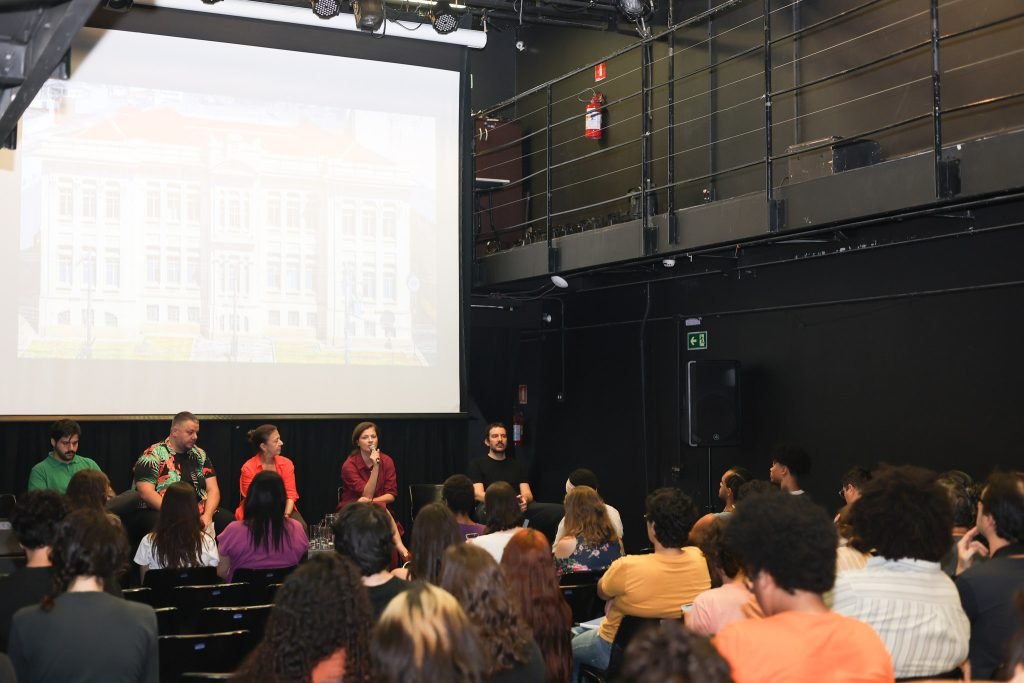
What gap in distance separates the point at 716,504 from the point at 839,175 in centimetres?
339

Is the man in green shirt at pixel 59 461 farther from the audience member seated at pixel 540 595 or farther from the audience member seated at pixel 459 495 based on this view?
the audience member seated at pixel 540 595

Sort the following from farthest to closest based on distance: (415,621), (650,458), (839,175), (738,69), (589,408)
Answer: (589,408)
(650,458)
(738,69)
(839,175)
(415,621)

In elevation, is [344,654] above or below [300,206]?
below

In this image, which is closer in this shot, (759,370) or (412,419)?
(759,370)

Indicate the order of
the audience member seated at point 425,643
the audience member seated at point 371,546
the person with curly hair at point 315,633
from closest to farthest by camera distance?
the audience member seated at point 425,643 < the person with curly hair at point 315,633 < the audience member seated at point 371,546

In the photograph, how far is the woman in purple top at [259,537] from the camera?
5.10 m

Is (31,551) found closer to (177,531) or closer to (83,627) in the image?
(83,627)

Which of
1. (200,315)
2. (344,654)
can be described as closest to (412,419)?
(200,315)

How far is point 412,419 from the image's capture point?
888 cm

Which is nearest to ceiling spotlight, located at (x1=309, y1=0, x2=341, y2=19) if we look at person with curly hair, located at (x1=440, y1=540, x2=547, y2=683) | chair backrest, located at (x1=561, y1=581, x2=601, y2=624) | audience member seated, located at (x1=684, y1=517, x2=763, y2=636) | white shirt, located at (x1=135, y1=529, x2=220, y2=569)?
white shirt, located at (x1=135, y1=529, x2=220, y2=569)

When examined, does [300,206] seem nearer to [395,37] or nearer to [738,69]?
[395,37]

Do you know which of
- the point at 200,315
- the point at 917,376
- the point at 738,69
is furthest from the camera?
the point at 738,69

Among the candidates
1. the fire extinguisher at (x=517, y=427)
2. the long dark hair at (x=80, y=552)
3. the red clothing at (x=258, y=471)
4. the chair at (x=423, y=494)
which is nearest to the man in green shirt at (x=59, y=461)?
the red clothing at (x=258, y=471)

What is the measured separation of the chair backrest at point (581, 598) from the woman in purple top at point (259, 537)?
4.81 ft
